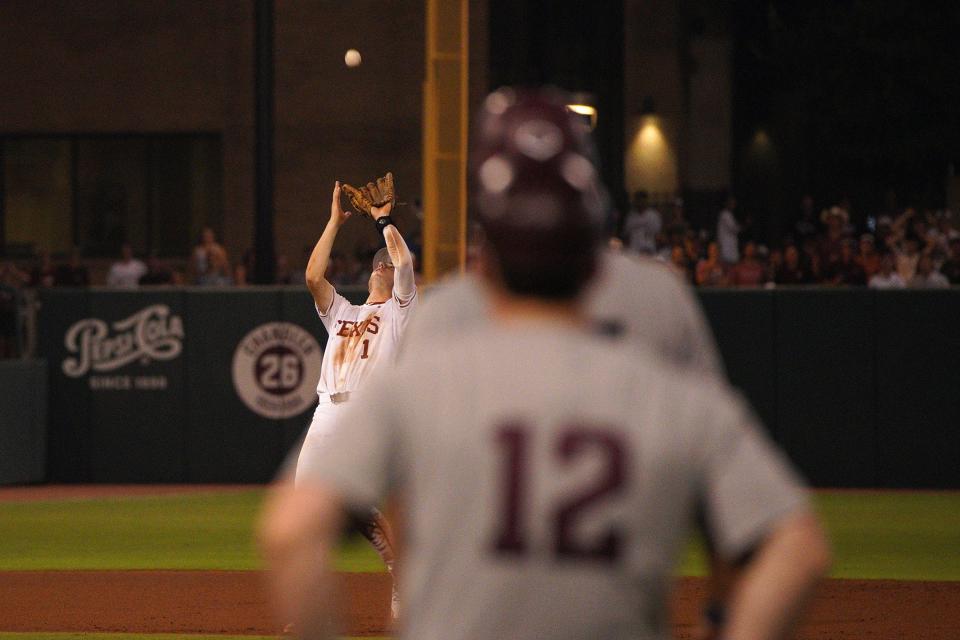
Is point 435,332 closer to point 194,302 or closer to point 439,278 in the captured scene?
point 439,278

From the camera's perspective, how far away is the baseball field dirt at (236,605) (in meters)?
9.41

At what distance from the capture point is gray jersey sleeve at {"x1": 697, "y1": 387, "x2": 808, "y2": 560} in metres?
2.29

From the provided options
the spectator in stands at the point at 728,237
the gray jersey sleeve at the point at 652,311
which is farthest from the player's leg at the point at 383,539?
the spectator in stands at the point at 728,237

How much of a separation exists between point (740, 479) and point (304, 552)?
605mm

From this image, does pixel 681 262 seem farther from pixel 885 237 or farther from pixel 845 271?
pixel 885 237

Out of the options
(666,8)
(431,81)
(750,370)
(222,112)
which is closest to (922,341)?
(750,370)

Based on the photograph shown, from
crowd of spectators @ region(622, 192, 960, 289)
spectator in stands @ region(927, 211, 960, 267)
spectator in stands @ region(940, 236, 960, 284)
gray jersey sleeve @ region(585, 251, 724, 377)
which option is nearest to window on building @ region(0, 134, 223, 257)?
crowd of spectators @ region(622, 192, 960, 289)

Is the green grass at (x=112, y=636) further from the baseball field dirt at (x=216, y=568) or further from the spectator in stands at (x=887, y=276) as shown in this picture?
the spectator in stands at (x=887, y=276)

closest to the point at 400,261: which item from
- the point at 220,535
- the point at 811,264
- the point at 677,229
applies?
the point at 220,535

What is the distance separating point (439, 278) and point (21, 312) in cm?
939

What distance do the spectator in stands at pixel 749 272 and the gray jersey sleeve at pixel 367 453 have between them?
696 inches

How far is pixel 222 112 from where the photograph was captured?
1131 inches

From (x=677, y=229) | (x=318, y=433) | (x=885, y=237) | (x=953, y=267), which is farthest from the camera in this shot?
(x=677, y=229)

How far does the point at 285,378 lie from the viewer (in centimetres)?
1773
